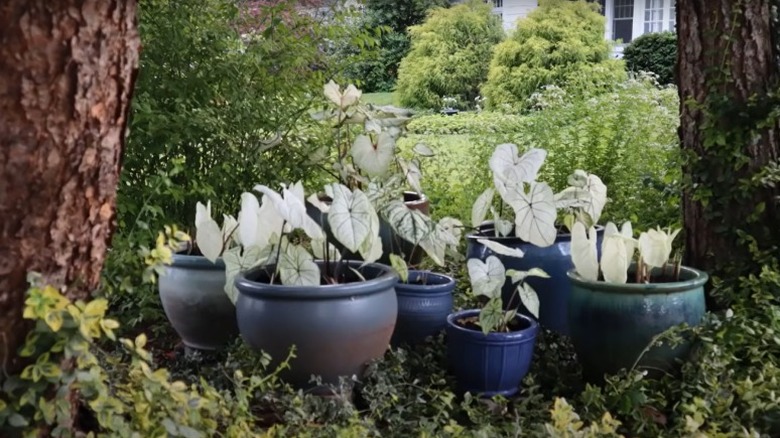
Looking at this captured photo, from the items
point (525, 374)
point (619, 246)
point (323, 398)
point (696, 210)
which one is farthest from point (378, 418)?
point (696, 210)

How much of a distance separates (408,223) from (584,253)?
540 mm

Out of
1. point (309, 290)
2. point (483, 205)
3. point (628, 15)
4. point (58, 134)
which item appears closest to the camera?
point (58, 134)

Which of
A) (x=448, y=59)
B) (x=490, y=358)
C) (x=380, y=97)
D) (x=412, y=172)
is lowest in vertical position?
(x=490, y=358)

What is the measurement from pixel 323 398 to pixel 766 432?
1.22 metres

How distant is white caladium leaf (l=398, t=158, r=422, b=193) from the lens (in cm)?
299

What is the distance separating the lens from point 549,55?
9.57 meters

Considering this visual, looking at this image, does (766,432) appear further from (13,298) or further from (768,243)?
(13,298)

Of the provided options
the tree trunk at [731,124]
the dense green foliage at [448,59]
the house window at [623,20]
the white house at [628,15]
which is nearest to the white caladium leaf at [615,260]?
the tree trunk at [731,124]

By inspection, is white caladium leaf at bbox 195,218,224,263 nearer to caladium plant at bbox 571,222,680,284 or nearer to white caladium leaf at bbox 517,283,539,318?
white caladium leaf at bbox 517,283,539,318

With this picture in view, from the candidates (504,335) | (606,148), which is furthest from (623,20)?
(504,335)

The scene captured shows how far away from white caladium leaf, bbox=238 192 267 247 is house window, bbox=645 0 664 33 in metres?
16.1

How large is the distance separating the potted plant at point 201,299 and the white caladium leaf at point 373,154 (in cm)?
48

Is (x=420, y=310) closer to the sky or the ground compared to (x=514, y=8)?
closer to the ground

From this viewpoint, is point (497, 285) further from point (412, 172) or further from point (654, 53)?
point (654, 53)
